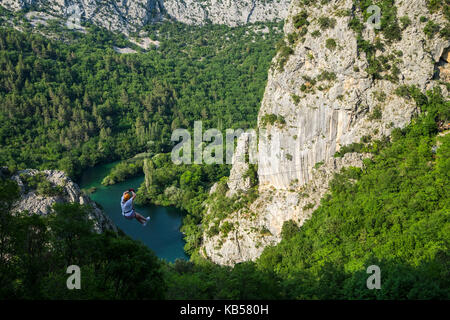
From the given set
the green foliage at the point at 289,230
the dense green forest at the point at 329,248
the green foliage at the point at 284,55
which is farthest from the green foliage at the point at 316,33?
the green foliage at the point at 289,230

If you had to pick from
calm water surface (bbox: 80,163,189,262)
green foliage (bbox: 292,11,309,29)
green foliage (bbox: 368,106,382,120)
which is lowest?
calm water surface (bbox: 80,163,189,262)

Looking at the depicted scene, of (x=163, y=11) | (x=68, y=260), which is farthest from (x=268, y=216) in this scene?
(x=163, y=11)

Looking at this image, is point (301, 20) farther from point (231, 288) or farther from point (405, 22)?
point (231, 288)

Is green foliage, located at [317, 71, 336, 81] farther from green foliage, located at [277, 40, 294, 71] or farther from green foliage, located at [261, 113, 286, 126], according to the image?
green foliage, located at [261, 113, 286, 126]

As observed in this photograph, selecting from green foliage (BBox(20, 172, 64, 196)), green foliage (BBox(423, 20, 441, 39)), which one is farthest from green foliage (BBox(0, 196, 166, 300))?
green foliage (BBox(423, 20, 441, 39))
